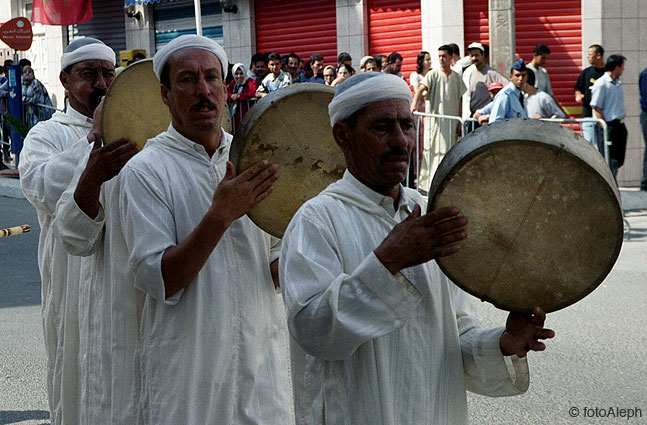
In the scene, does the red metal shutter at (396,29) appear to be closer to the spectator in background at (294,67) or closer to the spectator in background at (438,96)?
the spectator in background at (294,67)

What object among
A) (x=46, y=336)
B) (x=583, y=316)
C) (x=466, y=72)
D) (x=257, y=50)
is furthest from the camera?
(x=257, y=50)

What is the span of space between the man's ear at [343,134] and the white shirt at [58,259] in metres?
1.69

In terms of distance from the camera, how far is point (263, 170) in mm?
3191

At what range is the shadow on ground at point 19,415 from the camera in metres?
5.61

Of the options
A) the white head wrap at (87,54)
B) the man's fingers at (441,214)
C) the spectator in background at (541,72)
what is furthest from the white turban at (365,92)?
the spectator in background at (541,72)

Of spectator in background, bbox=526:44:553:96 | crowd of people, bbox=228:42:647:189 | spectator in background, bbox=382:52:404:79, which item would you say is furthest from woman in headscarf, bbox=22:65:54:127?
spectator in background, bbox=526:44:553:96

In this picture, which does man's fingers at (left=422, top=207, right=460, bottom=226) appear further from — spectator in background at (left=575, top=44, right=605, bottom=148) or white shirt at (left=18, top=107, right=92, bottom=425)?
spectator in background at (left=575, top=44, right=605, bottom=148)

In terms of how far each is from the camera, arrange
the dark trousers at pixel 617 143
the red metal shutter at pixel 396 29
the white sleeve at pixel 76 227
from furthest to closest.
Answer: the red metal shutter at pixel 396 29
the dark trousers at pixel 617 143
the white sleeve at pixel 76 227

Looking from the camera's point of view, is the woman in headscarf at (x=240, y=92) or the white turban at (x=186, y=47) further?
the woman in headscarf at (x=240, y=92)

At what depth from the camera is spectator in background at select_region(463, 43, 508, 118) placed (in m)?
12.5

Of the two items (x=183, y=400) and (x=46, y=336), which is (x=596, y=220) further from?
(x=46, y=336)

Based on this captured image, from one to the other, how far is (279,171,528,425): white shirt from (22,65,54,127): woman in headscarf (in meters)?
16.1

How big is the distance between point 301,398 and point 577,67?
1506 centimetres

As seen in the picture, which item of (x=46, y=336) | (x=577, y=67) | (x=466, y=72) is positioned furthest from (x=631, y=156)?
(x=46, y=336)
